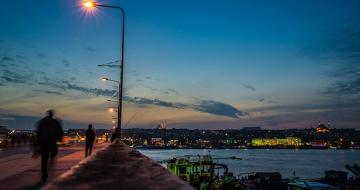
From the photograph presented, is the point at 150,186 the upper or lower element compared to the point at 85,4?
lower

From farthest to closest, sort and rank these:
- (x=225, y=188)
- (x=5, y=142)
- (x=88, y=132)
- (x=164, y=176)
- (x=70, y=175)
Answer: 1. (x=5, y=142)
2. (x=225, y=188)
3. (x=88, y=132)
4. (x=70, y=175)
5. (x=164, y=176)

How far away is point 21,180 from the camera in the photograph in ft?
33.6

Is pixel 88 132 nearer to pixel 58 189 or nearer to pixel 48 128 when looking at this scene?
pixel 48 128

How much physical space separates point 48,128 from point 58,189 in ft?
26.6

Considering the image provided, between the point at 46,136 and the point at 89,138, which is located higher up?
the point at 46,136

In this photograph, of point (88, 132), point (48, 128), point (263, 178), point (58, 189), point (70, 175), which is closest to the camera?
point (58, 189)

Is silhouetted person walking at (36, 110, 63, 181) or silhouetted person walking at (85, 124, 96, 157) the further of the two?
silhouetted person walking at (85, 124, 96, 157)

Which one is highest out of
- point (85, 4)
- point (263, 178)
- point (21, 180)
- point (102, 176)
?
point (85, 4)

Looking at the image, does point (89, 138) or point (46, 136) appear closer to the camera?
point (46, 136)

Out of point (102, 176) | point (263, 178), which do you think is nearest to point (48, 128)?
point (102, 176)

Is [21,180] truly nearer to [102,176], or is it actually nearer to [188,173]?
[102,176]

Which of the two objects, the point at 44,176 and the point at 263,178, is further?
the point at 263,178

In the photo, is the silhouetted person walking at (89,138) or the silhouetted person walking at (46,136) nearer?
the silhouetted person walking at (46,136)

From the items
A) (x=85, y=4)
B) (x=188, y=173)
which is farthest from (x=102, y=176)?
(x=188, y=173)
